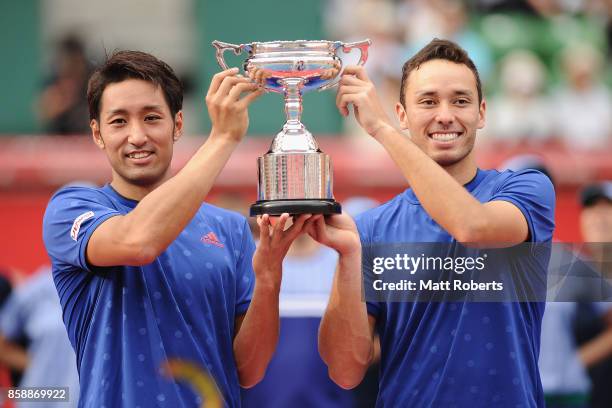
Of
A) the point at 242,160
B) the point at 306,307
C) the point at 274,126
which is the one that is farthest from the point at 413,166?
the point at 274,126

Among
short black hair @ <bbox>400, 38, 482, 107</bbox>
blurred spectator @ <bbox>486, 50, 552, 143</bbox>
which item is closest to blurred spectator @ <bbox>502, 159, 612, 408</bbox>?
short black hair @ <bbox>400, 38, 482, 107</bbox>

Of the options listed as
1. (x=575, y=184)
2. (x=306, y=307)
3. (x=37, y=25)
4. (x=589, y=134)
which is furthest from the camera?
(x=37, y=25)

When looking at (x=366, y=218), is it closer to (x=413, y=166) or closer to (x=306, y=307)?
(x=413, y=166)

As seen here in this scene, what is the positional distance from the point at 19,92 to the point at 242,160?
418 cm

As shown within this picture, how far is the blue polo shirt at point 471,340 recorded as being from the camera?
136 inches

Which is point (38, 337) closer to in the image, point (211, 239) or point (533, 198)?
point (211, 239)

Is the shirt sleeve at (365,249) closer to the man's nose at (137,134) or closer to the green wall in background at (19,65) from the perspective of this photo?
the man's nose at (137,134)

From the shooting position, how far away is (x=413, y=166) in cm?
339

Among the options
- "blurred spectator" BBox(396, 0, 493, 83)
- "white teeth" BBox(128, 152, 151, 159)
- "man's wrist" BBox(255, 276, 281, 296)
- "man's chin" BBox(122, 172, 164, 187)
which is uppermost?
"blurred spectator" BBox(396, 0, 493, 83)

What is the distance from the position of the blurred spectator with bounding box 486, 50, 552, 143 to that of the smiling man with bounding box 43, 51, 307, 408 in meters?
6.80

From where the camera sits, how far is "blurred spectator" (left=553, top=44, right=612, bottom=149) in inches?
412

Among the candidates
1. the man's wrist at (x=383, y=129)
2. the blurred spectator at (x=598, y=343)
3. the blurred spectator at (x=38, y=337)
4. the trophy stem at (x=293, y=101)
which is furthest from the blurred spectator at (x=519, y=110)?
the man's wrist at (x=383, y=129)

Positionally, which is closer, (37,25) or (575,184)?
(575,184)

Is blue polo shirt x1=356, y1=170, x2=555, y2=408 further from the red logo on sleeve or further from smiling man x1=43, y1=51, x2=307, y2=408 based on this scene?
the red logo on sleeve
